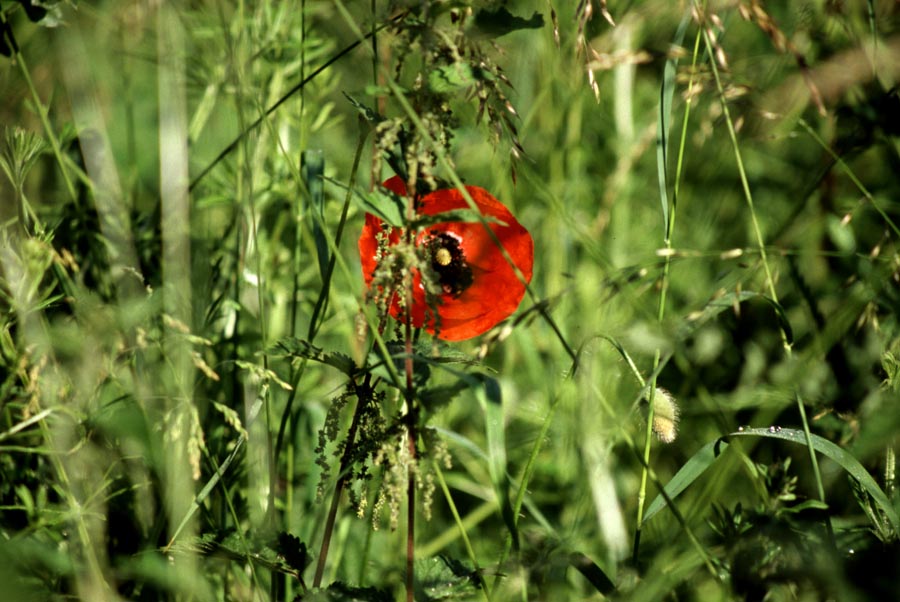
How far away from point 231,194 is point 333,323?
0.32 metres

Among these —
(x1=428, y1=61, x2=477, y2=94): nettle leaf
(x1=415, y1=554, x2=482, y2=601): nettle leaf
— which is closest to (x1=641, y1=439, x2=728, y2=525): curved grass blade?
(x1=415, y1=554, x2=482, y2=601): nettle leaf

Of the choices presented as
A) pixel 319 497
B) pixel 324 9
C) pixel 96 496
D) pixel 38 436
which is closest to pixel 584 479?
pixel 319 497

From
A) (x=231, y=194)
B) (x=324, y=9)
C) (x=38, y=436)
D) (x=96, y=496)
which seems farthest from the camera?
(x=324, y=9)

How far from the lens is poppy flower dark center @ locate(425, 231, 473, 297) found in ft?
4.28

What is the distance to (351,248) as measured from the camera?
7.06 feet

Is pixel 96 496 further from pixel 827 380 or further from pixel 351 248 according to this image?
pixel 827 380

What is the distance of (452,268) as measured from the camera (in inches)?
52.2

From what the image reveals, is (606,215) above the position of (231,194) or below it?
below

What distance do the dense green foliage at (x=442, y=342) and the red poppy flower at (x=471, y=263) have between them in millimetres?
82

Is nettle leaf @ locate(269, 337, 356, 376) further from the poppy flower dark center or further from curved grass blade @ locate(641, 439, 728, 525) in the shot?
curved grass blade @ locate(641, 439, 728, 525)

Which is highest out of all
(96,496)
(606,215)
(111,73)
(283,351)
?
(111,73)

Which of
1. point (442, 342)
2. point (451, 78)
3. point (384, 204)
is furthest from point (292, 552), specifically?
point (451, 78)

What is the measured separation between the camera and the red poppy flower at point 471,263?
4.07 feet

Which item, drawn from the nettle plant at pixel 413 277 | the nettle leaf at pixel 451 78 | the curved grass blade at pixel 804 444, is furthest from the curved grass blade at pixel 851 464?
the nettle leaf at pixel 451 78
